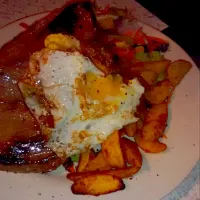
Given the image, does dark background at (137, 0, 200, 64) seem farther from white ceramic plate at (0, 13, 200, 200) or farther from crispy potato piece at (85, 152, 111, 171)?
crispy potato piece at (85, 152, 111, 171)

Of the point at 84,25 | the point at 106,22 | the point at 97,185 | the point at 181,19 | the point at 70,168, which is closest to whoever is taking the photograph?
the point at 97,185

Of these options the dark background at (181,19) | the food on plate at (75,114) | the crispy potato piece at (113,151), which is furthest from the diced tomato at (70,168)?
the dark background at (181,19)

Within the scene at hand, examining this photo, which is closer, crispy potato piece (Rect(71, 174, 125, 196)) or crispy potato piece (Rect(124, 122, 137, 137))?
crispy potato piece (Rect(71, 174, 125, 196))

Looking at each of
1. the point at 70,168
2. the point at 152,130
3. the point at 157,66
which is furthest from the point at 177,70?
the point at 70,168

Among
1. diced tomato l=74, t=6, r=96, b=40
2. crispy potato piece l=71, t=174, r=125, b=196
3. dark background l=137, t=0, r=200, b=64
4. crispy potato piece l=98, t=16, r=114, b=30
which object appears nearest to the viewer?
crispy potato piece l=71, t=174, r=125, b=196

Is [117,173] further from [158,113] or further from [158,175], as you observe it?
[158,113]

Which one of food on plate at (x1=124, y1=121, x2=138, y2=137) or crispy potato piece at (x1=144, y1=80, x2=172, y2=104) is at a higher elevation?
crispy potato piece at (x1=144, y1=80, x2=172, y2=104)

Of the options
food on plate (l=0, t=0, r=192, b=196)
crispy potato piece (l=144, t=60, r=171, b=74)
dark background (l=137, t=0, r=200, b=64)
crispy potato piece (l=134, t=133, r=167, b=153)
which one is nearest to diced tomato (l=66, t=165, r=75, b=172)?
food on plate (l=0, t=0, r=192, b=196)
